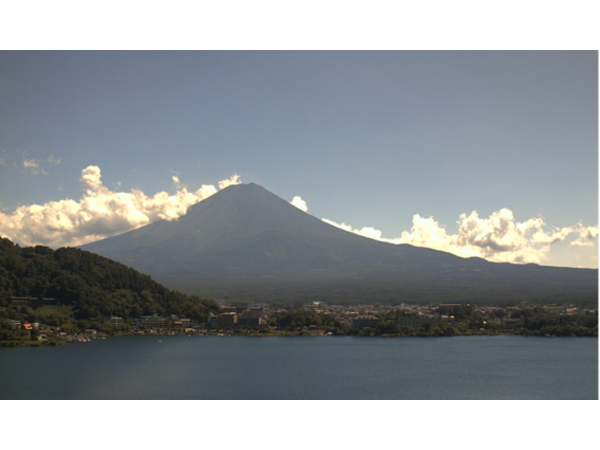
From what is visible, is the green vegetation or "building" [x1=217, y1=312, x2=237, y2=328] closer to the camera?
the green vegetation

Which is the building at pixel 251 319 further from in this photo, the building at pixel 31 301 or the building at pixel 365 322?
the building at pixel 31 301

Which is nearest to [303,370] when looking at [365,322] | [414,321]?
[365,322]

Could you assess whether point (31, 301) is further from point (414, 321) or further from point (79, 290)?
point (414, 321)

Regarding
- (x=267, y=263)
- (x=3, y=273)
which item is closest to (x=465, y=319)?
(x=3, y=273)

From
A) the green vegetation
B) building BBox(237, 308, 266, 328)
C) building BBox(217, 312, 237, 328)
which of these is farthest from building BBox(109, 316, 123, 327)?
building BBox(237, 308, 266, 328)

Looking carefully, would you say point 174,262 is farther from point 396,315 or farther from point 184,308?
point 396,315

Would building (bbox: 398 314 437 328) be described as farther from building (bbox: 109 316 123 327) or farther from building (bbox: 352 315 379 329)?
building (bbox: 109 316 123 327)

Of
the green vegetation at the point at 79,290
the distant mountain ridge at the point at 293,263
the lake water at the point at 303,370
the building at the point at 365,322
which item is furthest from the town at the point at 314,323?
the distant mountain ridge at the point at 293,263
